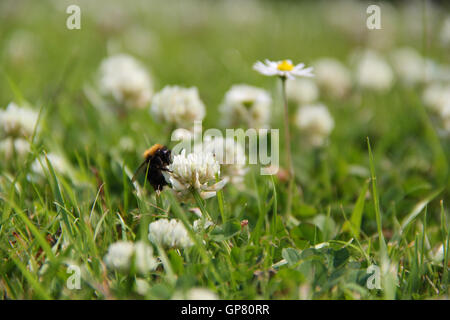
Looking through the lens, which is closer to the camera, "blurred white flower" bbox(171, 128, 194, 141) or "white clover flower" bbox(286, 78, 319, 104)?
"blurred white flower" bbox(171, 128, 194, 141)

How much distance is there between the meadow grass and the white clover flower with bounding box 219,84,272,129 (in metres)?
0.22

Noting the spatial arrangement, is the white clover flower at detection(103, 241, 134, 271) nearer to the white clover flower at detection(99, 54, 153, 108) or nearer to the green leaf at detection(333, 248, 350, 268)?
the green leaf at detection(333, 248, 350, 268)

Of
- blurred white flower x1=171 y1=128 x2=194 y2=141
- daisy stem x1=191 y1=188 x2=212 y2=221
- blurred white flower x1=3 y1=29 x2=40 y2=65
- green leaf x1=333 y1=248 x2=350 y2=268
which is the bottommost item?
green leaf x1=333 y1=248 x2=350 y2=268

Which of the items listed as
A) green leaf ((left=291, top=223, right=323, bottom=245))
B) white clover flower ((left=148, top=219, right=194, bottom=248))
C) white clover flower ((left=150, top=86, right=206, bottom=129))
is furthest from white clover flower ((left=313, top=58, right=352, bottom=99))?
A: white clover flower ((left=148, top=219, right=194, bottom=248))

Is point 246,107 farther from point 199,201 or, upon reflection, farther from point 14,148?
point 14,148

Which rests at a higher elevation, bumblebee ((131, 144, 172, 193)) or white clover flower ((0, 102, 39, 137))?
white clover flower ((0, 102, 39, 137))

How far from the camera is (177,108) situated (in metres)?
1.45

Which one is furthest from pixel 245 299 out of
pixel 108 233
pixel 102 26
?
pixel 102 26

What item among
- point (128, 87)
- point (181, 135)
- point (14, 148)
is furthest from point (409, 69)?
point (14, 148)

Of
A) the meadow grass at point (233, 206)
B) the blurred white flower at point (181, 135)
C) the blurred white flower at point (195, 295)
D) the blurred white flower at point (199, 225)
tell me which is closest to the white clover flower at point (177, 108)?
the blurred white flower at point (181, 135)

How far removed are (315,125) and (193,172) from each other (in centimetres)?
89

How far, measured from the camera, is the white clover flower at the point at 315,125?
1.80 meters

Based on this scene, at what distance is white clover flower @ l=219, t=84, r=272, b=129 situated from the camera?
1.52m

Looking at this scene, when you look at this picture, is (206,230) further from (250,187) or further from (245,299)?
(250,187)
